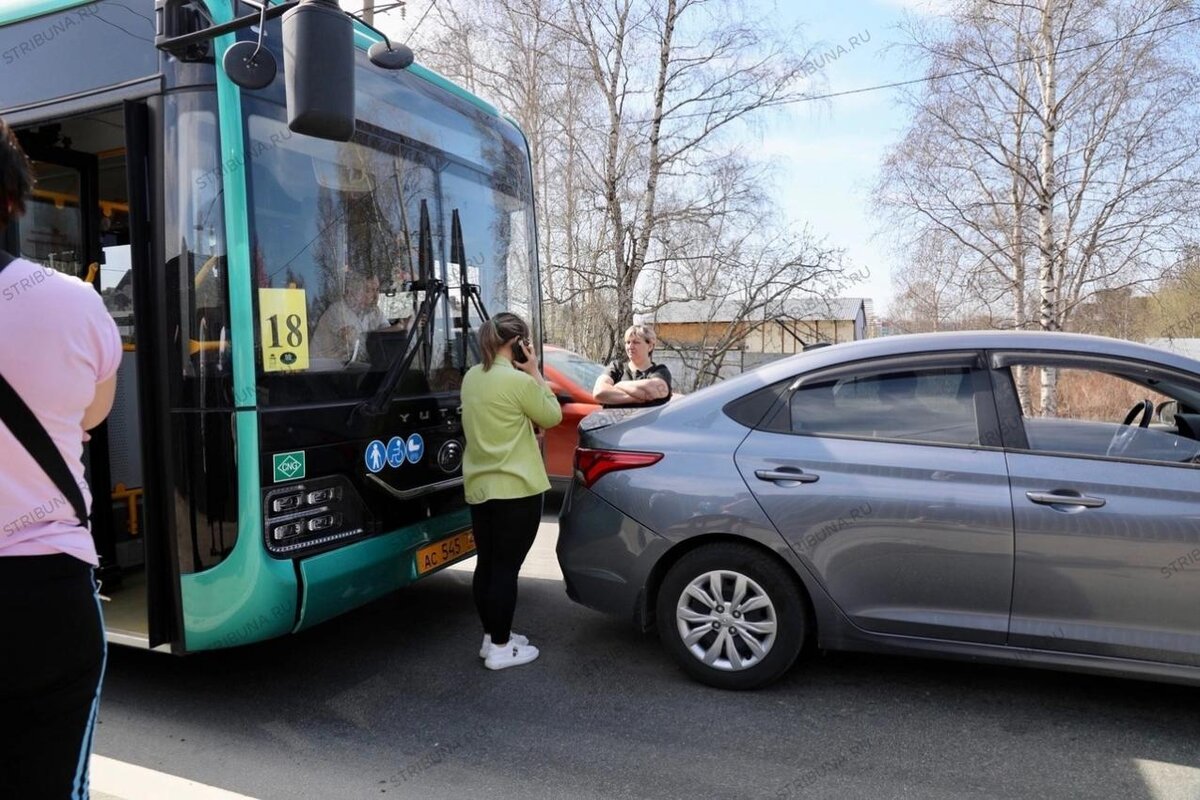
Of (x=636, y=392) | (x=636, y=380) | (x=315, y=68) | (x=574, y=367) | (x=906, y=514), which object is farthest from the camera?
(x=574, y=367)

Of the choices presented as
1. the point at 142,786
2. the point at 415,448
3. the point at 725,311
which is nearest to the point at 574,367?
the point at 415,448

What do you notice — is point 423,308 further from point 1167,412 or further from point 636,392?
point 1167,412

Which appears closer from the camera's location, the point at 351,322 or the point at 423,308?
the point at 351,322

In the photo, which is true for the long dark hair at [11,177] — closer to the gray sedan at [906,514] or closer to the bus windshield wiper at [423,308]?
the bus windshield wiper at [423,308]

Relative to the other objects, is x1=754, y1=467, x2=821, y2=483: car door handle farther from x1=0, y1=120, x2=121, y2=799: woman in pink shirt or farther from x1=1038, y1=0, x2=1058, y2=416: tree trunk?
x1=1038, y1=0, x2=1058, y2=416: tree trunk

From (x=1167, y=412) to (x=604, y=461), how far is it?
Result: 2771 millimetres

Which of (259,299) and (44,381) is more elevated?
(259,299)

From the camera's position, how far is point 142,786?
2932 mm

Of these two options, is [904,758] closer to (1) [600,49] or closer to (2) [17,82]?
(2) [17,82]

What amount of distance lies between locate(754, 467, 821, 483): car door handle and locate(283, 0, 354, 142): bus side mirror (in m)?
2.21

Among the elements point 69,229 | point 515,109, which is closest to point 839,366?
point 69,229

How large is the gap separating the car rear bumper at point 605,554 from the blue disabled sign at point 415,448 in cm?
79

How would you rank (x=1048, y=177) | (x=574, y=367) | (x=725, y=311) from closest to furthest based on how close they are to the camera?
(x=574, y=367) < (x=1048, y=177) < (x=725, y=311)

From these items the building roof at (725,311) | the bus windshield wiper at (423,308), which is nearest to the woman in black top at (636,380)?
the bus windshield wiper at (423,308)
